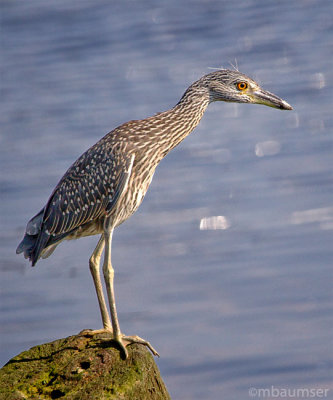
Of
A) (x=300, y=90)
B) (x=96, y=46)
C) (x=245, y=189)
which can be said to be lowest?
(x=245, y=189)

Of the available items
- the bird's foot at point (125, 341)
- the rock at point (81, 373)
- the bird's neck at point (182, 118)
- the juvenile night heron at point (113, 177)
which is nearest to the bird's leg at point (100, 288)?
the juvenile night heron at point (113, 177)

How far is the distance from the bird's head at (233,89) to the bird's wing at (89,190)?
112cm

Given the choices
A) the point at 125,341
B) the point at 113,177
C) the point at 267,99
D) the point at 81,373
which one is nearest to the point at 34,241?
the point at 113,177

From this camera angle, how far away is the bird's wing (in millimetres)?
9117

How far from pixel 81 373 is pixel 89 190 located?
6.12 feet

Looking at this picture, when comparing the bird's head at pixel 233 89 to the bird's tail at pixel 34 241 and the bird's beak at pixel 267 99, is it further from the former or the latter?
the bird's tail at pixel 34 241

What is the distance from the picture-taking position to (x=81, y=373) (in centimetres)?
809

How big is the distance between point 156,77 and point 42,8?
5.85 meters

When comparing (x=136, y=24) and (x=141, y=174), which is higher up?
(x=136, y=24)

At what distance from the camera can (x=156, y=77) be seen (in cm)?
1845

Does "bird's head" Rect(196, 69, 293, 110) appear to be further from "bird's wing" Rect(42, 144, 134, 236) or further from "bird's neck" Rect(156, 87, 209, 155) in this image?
"bird's wing" Rect(42, 144, 134, 236)

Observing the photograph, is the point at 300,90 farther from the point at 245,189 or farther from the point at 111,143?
the point at 111,143

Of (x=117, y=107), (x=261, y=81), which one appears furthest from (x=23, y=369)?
(x=261, y=81)

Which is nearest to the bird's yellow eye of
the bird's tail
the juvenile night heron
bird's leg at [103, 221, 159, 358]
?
the juvenile night heron
